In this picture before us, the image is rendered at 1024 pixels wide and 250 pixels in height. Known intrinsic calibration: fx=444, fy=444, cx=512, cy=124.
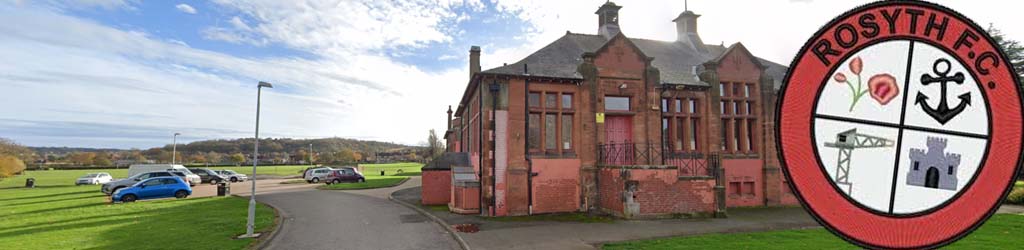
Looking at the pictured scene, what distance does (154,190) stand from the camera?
26.4 m

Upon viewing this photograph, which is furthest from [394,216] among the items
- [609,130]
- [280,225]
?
[609,130]

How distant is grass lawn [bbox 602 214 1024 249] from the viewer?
Result: 1080 cm

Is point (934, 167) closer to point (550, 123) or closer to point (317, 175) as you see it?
point (550, 123)

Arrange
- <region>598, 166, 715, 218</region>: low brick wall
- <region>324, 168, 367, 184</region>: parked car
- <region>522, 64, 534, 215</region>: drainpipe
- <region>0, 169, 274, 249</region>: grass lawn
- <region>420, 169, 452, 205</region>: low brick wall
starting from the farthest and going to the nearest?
<region>324, 168, 367, 184</region>: parked car
<region>420, 169, 452, 205</region>: low brick wall
<region>522, 64, 534, 215</region>: drainpipe
<region>598, 166, 715, 218</region>: low brick wall
<region>0, 169, 274, 249</region>: grass lawn

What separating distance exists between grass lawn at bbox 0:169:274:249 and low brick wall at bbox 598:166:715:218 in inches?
491

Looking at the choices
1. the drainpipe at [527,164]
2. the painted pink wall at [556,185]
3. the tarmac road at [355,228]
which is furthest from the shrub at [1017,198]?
the tarmac road at [355,228]

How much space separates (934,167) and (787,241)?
33.9 feet

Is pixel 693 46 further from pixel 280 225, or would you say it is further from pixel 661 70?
pixel 280 225

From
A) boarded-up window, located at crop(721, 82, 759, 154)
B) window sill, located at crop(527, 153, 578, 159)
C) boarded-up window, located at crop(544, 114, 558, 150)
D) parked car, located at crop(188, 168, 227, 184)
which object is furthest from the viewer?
parked car, located at crop(188, 168, 227, 184)

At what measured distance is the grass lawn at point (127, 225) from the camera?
12695 mm

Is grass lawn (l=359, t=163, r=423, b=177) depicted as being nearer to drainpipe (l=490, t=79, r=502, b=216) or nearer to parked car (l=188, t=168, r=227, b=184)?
parked car (l=188, t=168, r=227, b=184)

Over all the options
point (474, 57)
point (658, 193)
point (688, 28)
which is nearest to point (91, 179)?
point (474, 57)

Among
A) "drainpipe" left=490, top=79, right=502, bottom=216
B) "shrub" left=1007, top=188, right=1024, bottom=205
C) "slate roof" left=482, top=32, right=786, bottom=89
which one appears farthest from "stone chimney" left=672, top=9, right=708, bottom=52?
"shrub" left=1007, top=188, right=1024, bottom=205

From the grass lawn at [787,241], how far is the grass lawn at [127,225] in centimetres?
1164
